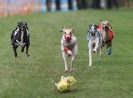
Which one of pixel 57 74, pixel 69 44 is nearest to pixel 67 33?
pixel 69 44

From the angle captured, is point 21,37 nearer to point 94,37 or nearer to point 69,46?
point 69,46

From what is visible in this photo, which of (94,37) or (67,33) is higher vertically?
(67,33)

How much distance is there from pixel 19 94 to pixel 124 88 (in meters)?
2.60

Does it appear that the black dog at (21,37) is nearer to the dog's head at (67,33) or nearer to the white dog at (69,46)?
the dog's head at (67,33)

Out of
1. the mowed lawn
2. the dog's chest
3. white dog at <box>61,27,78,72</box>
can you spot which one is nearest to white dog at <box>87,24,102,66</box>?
white dog at <box>61,27,78,72</box>

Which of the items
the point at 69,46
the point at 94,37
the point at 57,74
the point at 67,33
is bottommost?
the point at 57,74

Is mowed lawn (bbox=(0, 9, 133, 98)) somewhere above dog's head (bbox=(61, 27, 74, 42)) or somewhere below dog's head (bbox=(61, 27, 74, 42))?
below

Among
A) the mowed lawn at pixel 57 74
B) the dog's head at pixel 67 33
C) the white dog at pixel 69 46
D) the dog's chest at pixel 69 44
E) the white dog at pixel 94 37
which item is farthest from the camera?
the white dog at pixel 94 37

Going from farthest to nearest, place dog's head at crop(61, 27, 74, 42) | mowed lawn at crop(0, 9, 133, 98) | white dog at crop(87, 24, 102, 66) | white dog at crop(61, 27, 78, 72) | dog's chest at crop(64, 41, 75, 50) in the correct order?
white dog at crop(87, 24, 102, 66) < dog's chest at crop(64, 41, 75, 50) < white dog at crop(61, 27, 78, 72) < dog's head at crop(61, 27, 74, 42) < mowed lawn at crop(0, 9, 133, 98)

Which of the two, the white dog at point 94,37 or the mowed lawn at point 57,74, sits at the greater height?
the white dog at point 94,37

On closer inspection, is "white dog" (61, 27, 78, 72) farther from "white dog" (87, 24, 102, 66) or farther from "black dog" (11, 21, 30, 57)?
"black dog" (11, 21, 30, 57)

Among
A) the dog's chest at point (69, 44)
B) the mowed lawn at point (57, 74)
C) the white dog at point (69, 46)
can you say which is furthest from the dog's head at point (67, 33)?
the mowed lawn at point (57, 74)

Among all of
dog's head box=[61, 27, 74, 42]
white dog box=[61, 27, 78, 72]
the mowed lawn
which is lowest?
the mowed lawn

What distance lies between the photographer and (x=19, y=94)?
655 inches
